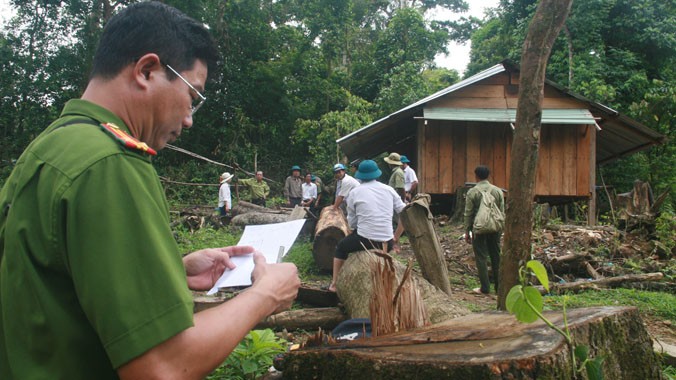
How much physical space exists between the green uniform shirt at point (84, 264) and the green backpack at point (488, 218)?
20.9 ft

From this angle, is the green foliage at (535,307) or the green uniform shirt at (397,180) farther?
the green uniform shirt at (397,180)

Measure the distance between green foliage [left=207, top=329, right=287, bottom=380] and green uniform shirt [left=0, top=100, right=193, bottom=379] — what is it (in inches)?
79.9

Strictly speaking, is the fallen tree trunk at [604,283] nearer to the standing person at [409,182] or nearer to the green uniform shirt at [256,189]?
the standing person at [409,182]

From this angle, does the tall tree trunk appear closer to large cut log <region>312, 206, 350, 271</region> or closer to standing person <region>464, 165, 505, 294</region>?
standing person <region>464, 165, 505, 294</region>

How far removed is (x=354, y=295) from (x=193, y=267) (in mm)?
3605

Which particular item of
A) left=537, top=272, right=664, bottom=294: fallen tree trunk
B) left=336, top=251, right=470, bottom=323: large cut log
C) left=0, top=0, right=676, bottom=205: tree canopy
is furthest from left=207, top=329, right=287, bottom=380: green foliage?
left=0, top=0, right=676, bottom=205: tree canopy

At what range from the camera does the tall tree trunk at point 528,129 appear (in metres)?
3.84

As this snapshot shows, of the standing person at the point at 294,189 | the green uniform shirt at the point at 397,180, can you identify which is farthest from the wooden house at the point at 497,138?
the standing person at the point at 294,189

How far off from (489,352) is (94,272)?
1410 mm

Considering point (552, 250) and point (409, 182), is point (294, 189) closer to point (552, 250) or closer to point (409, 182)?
point (409, 182)

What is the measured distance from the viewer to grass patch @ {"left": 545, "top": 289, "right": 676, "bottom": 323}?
577 cm

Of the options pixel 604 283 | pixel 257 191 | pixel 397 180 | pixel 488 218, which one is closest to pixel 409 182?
pixel 397 180

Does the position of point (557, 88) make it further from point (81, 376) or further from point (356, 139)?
point (81, 376)

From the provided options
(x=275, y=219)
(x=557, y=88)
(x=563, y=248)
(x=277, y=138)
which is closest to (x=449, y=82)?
(x=277, y=138)
